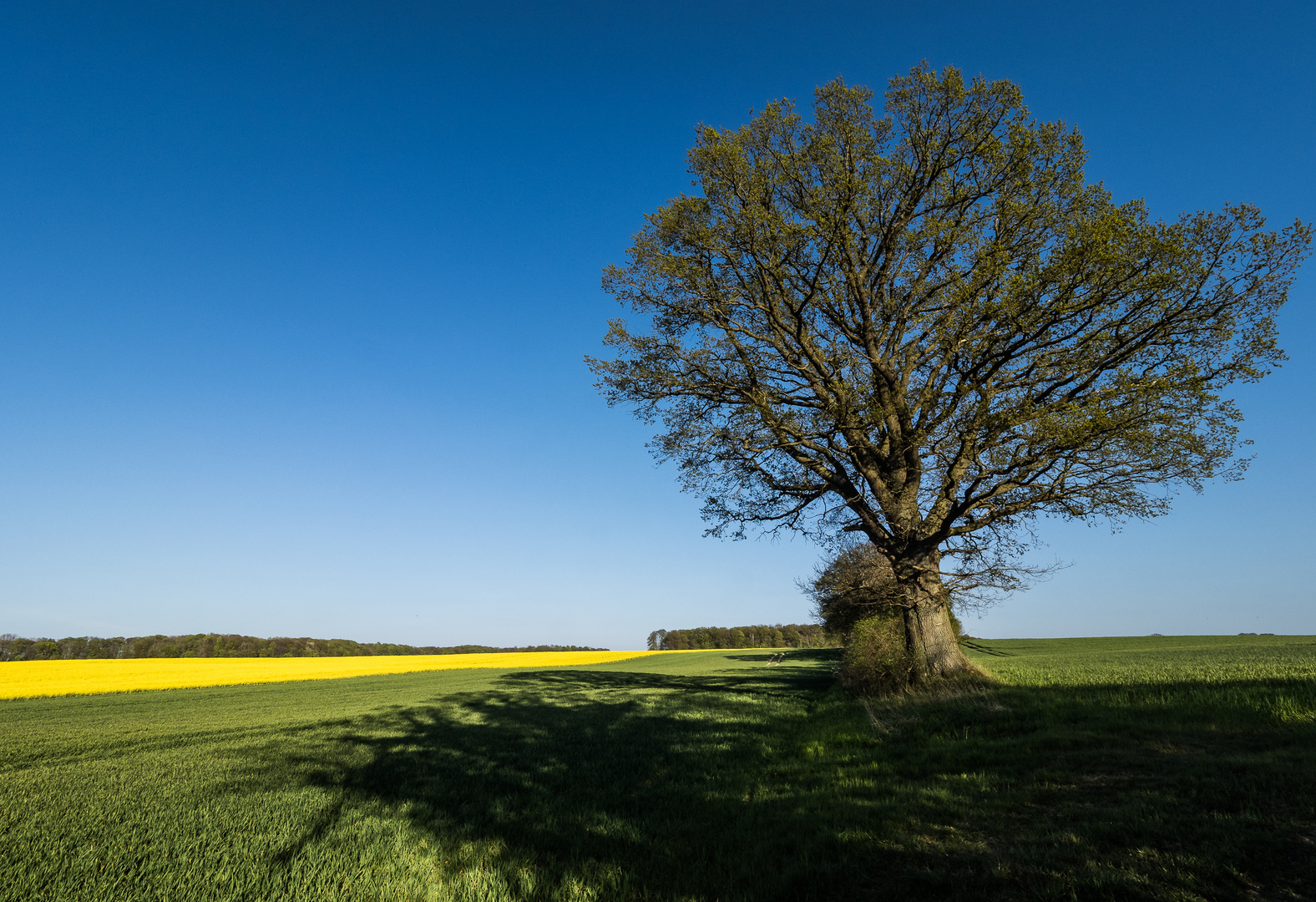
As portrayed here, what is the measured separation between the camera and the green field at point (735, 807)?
4496 millimetres

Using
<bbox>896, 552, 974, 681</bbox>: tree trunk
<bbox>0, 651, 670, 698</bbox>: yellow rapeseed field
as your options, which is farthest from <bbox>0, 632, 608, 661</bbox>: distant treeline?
<bbox>896, 552, 974, 681</bbox>: tree trunk

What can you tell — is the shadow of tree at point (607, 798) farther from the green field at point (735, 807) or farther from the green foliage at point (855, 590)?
the green foliage at point (855, 590)

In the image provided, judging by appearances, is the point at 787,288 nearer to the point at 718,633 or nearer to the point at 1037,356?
the point at 1037,356

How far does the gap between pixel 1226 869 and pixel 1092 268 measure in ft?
35.6

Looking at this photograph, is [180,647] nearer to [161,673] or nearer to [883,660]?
[161,673]

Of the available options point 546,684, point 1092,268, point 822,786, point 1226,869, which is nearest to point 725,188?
point 1092,268

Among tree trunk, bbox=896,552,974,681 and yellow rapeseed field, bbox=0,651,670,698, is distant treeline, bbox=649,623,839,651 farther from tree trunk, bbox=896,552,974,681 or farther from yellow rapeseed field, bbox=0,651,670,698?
tree trunk, bbox=896,552,974,681

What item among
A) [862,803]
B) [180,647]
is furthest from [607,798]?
[180,647]

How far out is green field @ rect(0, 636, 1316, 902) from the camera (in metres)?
4.50

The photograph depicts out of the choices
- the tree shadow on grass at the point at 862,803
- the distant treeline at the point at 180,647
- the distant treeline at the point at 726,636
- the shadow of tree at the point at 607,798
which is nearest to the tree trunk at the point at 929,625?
the tree shadow on grass at the point at 862,803

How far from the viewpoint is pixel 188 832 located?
583 cm

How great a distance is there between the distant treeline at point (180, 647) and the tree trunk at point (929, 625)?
9228 centimetres

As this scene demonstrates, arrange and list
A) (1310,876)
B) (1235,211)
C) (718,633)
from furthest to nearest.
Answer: (718,633), (1235,211), (1310,876)

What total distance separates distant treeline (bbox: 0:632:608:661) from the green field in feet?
289
